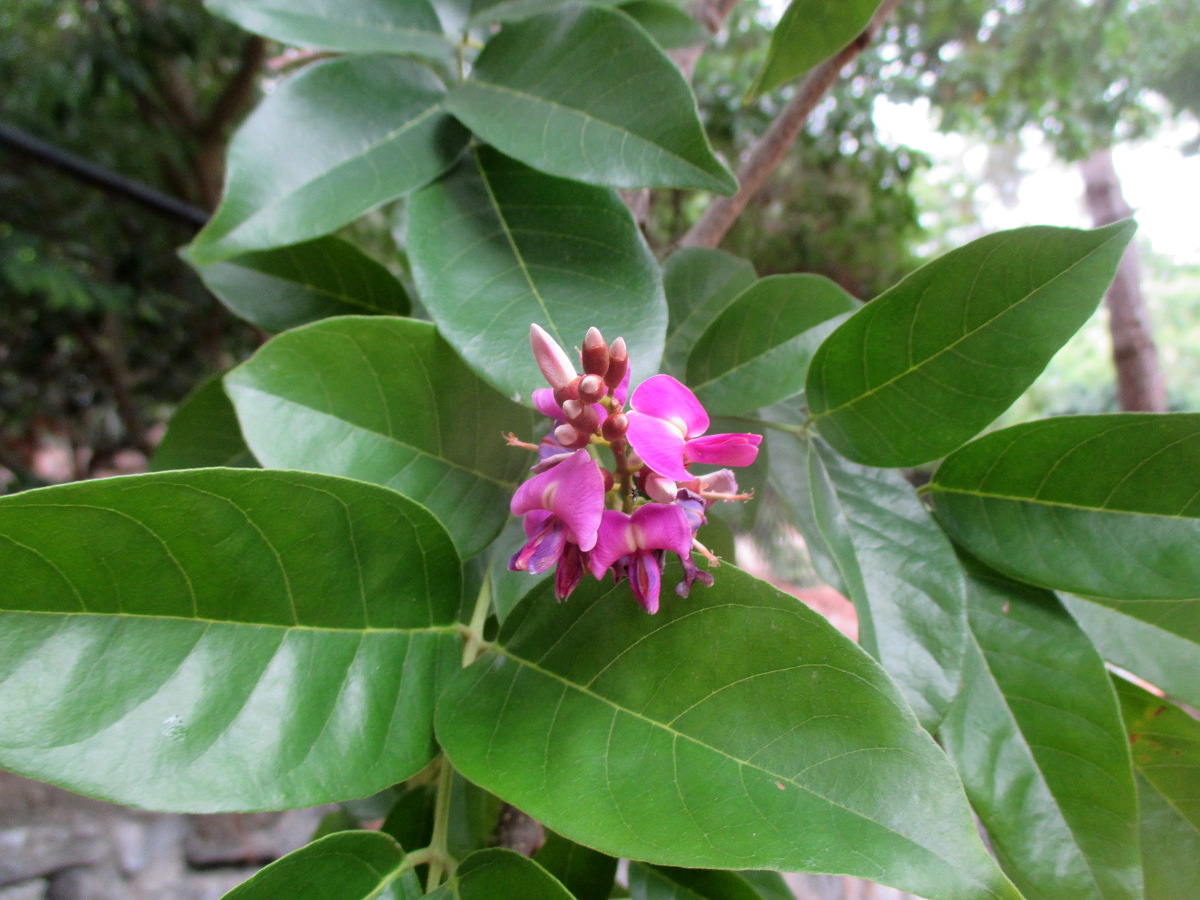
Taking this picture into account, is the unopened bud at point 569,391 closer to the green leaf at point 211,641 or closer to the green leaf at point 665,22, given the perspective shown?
the green leaf at point 211,641

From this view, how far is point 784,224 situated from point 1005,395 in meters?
2.02

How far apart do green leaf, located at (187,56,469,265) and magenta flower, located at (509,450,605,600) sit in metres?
0.25

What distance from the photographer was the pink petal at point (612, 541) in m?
0.29

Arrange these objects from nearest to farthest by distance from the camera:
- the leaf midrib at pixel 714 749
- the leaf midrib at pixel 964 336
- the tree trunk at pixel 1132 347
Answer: the leaf midrib at pixel 714 749 → the leaf midrib at pixel 964 336 → the tree trunk at pixel 1132 347

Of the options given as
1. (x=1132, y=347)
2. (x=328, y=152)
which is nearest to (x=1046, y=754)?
(x=328, y=152)

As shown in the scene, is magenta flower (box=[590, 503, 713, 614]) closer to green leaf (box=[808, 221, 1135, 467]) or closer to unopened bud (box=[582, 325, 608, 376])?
unopened bud (box=[582, 325, 608, 376])

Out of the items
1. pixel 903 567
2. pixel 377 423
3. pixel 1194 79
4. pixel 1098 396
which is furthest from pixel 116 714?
pixel 1098 396

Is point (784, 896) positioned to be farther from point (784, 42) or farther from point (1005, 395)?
point (784, 42)

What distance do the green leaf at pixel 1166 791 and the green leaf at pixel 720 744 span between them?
0.29 m

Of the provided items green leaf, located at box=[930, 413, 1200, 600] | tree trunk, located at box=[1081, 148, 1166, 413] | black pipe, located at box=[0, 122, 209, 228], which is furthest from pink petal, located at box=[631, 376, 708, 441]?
tree trunk, located at box=[1081, 148, 1166, 413]

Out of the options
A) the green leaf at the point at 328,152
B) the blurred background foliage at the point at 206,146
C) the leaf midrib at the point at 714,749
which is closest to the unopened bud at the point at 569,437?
the leaf midrib at the point at 714,749

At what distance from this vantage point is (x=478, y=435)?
1.36 feet

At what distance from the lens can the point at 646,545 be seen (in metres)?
0.29

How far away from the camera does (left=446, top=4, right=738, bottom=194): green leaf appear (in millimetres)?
404
